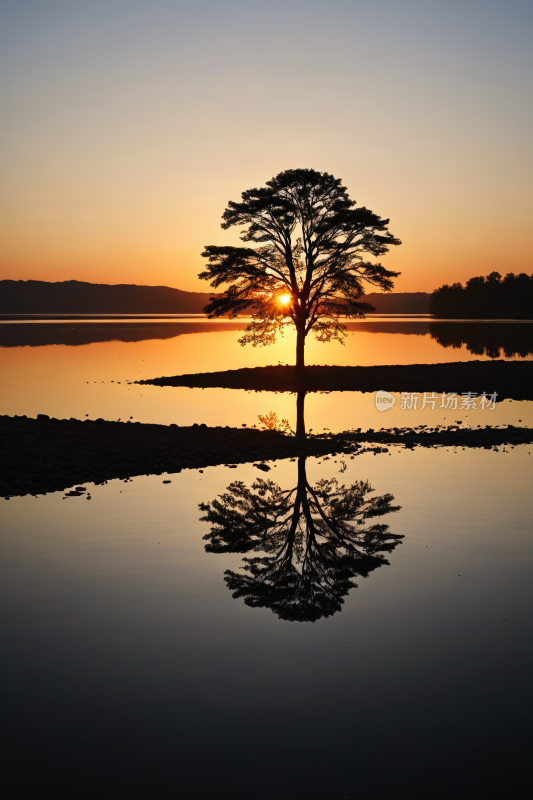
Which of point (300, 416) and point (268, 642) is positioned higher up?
point (268, 642)

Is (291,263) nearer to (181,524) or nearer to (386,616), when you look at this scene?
(181,524)

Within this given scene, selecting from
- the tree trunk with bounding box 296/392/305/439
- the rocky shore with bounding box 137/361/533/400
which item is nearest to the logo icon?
the rocky shore with bounding box 137/361/533/400

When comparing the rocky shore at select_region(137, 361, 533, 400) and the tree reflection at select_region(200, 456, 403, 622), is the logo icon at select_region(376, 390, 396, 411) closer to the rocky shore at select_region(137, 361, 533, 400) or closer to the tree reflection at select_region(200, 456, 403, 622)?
the rocky shore at select_region(137, 361, 533, 400)

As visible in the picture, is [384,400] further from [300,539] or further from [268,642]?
[268,642]

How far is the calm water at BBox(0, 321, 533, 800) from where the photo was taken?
228 inches

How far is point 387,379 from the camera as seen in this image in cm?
4131

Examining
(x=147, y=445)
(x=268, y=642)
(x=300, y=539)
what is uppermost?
(x=147, y=445)

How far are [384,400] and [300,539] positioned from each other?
23814 mm

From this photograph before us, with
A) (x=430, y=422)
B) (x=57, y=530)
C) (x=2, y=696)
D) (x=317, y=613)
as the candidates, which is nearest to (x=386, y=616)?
(x=317, y=613)

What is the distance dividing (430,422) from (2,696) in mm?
22562

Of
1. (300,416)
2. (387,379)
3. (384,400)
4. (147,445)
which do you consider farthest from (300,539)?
(387,379)

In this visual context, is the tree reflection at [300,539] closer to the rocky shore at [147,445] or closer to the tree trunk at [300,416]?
the rocky shore at [147,445]

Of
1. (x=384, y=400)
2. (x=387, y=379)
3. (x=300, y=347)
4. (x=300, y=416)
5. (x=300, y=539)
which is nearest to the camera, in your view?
(x=300, y=539)

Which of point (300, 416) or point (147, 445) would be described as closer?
point (147, 445)
